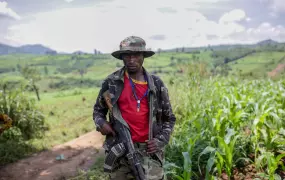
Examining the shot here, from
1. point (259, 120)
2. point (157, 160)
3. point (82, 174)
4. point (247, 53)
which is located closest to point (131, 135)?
point (157, 160)

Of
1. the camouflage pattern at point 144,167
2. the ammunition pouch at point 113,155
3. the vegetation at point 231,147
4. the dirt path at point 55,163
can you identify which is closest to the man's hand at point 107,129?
the ammunition pouch at point 113,155

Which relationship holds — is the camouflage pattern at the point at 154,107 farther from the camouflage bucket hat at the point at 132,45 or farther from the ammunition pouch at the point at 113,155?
the camouflage bucket hat at the point at 132,45

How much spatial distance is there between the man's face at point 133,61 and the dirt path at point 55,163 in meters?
3.14

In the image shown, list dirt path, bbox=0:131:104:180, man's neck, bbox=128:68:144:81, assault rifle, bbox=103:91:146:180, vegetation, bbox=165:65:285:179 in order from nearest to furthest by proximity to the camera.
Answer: assault rifle, bbox=103:91:146:180, man's neck, bbox=128:68:144:81, vegetation, bbox=165:65:285:179, dirt path, bbox=0:131:104:180

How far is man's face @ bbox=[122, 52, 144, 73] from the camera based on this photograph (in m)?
2.11

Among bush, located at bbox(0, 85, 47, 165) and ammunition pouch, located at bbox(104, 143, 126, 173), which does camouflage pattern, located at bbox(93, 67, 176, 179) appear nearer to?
ammunition pouch, located at bbox(104, 143, 126, 173)

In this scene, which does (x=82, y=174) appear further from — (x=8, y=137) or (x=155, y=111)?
(x=8, y=137)

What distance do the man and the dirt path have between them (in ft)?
9.40

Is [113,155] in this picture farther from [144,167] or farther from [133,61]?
[133,61]

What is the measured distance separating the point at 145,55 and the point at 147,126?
56 cm

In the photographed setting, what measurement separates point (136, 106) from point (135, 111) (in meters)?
0.04

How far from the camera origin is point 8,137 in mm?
6980

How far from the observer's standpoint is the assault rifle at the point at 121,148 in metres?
2.04

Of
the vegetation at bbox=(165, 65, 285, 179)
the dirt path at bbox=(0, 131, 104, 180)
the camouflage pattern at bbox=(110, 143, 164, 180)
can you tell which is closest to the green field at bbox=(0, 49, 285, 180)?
the vegetation at bbox=(165, 65, 285, 179)
